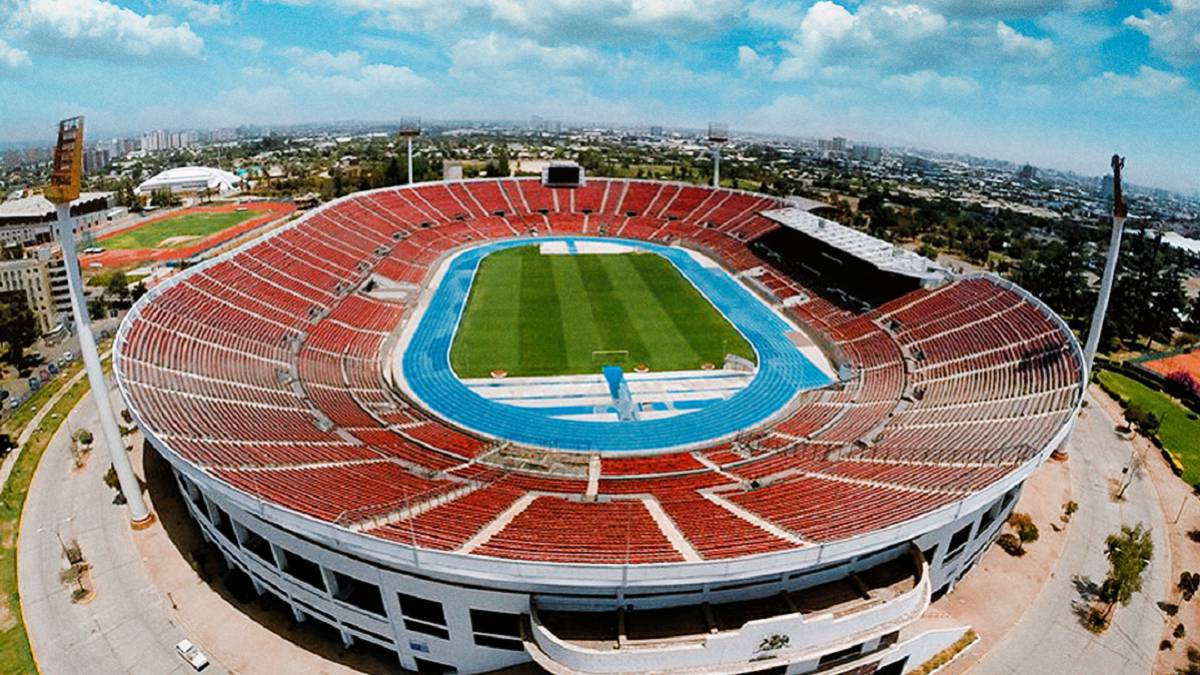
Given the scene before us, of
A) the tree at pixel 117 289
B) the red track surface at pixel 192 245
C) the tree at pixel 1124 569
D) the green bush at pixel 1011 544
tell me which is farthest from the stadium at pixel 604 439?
the red track surface at pixel 192 245

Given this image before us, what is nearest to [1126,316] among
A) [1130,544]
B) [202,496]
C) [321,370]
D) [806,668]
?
[1130,544]

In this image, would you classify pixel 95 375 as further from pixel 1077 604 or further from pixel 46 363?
pixel 1077 604

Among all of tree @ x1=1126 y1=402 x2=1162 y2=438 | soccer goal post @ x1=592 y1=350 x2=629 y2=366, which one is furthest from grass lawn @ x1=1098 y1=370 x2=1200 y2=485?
soccer goal post @ x1=592 y1=350 x2=629 y2=366

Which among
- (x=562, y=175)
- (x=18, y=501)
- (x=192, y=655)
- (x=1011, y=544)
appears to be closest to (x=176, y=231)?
(x=562, y=175)

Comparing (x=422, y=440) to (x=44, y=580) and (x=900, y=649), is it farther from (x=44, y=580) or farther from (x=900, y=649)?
(x=900, y=649)

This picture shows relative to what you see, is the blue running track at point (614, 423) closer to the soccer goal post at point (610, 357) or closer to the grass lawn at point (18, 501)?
the soccer goal post at point (610, 357)
